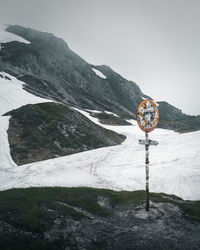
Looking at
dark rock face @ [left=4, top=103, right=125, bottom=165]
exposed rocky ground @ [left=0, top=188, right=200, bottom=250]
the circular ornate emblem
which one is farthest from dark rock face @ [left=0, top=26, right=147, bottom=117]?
the circular ornate emblem

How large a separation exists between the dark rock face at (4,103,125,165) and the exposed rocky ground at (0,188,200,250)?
19.3 m

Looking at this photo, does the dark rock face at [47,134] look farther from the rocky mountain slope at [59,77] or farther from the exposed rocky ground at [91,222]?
the rocky mountain slope at [59,77]

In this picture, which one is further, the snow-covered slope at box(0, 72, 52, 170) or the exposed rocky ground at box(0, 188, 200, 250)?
the snow-covered slope at box(0, 72, 52, 170)

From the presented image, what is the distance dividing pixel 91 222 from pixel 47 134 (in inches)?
1353

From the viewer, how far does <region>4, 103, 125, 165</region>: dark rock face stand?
35875mm

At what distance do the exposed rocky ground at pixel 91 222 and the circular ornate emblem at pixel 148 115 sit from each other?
6.06m

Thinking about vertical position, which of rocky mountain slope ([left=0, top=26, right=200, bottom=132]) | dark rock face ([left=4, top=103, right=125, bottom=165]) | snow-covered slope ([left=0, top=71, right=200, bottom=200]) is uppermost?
rocky mountain slope ([left=0, top=26, right=200, bottom=132])

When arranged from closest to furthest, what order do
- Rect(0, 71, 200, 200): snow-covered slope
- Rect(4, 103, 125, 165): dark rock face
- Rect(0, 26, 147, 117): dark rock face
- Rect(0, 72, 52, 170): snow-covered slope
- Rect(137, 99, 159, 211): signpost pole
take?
Rect(137, 99, 159, 211): signpost pole
Rect(0, 71, 200, 200): snow-covered slope
Rect(0, 72, 52, 170): snow-covered slope
Rect(4, 103, 125, 165): dark rock face
Rect(0, 26, 147, 117): dark rock face

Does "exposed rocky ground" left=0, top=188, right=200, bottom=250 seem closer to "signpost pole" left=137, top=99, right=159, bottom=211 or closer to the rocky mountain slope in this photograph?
"signpost pole" left=137, top=99, right=159, bottom=211

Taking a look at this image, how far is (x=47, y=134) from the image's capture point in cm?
4369

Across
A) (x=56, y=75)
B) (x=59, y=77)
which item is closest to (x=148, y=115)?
(x=59, y=77)

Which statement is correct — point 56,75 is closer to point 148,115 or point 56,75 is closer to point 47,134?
point 47,134

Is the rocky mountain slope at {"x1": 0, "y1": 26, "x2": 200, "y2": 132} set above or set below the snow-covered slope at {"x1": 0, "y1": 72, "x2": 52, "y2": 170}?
above

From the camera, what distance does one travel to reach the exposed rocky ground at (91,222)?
30.0ft
